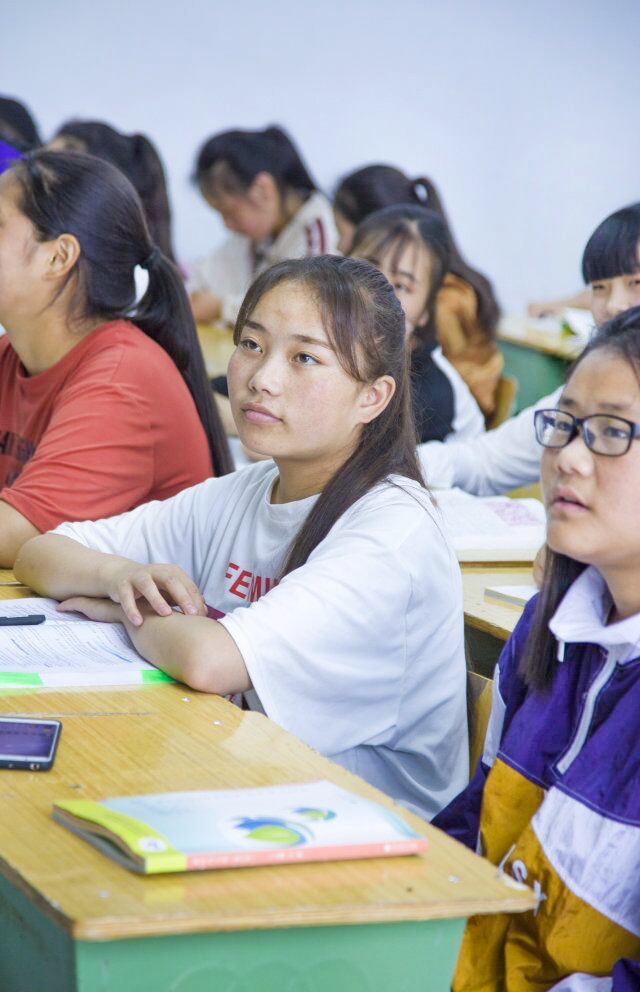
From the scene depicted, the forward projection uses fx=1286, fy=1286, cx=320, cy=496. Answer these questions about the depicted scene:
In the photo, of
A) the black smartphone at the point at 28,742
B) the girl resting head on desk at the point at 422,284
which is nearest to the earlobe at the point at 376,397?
the black smartphone at the point at 28,742

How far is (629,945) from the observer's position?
1081mm

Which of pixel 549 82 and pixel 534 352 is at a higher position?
pixel 549 82

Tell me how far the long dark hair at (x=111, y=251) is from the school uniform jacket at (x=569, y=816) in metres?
1.11

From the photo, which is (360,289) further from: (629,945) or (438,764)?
(629,945)

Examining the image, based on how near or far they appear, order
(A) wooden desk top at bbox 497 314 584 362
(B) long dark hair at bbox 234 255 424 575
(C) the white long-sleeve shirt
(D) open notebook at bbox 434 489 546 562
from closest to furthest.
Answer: (B) long dark hair at bbox 234 255 424 575, (D) open notebook at bbox 434 489 546 562, (C) the white long-sleeve shirt, (A) wooden desk top at bbox 497 314 584 362

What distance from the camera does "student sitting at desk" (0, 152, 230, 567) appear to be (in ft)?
6.69

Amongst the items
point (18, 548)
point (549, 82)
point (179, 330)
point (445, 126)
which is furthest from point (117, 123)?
point (18, 548)

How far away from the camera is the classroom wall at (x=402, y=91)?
5508mm

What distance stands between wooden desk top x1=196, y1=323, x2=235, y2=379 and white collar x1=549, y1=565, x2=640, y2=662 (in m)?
2.46

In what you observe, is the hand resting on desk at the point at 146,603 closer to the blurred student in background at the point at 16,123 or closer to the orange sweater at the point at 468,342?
the orange sweater at the point at 468,342

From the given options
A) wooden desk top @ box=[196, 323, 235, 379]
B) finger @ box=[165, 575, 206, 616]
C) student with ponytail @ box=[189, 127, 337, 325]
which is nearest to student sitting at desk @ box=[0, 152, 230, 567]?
finger @ box=[165, 575, 206, 616]

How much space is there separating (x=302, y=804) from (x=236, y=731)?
24cm

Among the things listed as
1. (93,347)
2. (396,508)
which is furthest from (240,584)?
(93,347)

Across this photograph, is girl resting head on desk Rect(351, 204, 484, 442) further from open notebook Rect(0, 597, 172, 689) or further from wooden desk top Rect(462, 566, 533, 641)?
open notebook Rect(0, 597, 172, 689)
